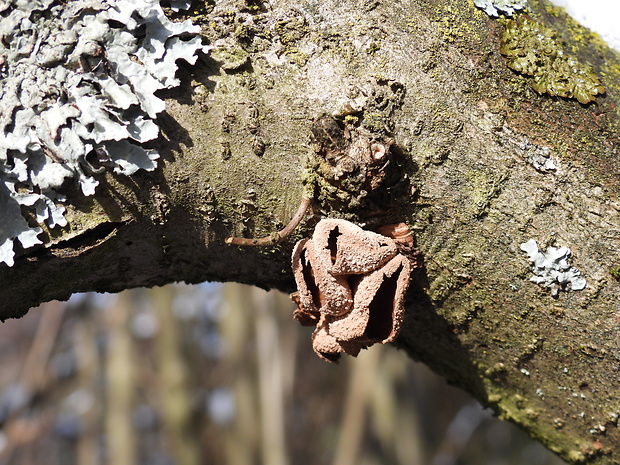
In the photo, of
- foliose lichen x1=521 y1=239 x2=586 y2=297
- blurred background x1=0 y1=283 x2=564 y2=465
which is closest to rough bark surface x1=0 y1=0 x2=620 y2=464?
foliose lichen x1=521 y1=239 x2=586 y2=297

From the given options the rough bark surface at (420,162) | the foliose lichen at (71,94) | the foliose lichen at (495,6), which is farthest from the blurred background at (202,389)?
the foliose lichen at (71,94)

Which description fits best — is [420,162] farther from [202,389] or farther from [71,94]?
[202,389]

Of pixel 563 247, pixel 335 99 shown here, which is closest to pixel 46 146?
pixel 335 99

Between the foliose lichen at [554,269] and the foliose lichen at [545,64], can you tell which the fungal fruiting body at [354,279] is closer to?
the foliose lichen at [554,269]

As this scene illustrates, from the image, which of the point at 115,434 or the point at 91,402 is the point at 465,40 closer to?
the point at 115,434

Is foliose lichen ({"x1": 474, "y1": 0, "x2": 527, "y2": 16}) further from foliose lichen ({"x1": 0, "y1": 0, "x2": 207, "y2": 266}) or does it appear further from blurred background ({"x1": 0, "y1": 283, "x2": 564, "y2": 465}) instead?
blurred background ({"x1": 0, "y1": 283, "x2": 564, "y2": 465})

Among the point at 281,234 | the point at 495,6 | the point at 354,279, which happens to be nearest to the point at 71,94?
the point at 281,234
